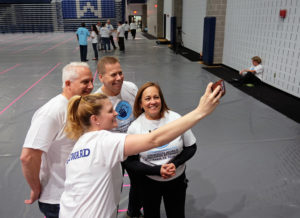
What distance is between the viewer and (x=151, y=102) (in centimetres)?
204

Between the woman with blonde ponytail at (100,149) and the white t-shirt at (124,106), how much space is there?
2.86 feet

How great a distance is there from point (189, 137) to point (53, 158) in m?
1.07

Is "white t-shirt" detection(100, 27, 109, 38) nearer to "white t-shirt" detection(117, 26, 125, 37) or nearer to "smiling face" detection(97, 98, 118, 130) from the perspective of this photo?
"white t-shirt" detection(117, 26, 125, 37)

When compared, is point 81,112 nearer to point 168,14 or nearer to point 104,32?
point 104,32

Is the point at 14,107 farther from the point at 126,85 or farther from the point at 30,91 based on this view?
the point at 126,85

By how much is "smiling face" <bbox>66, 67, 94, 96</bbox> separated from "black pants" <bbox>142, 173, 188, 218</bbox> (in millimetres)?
904

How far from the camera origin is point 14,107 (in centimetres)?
617

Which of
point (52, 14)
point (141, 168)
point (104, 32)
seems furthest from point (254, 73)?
point (52, 14)

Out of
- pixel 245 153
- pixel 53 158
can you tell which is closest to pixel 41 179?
pixel 53 158

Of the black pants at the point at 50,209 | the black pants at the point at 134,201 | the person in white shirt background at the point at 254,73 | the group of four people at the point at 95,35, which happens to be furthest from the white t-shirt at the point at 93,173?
the group of four people at the point at 95,35

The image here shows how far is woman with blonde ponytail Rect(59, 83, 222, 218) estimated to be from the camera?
134 centimetres

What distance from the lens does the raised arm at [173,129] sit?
1.28m

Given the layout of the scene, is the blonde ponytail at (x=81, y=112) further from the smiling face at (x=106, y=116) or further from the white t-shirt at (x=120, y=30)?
the white t-shirt at (x=120, y=30)

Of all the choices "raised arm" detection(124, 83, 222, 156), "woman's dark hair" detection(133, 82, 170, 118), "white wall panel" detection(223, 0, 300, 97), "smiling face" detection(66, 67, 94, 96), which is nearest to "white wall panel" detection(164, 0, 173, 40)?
"white wall panel" detection(223, 0, 300, 97)
